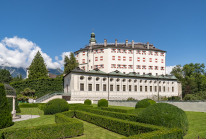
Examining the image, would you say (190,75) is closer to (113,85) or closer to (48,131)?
(113,85)

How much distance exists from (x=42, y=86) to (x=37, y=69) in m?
7.44

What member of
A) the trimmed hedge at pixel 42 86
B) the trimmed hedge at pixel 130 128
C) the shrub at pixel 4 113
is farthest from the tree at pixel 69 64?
the shrub at pixel 4 113

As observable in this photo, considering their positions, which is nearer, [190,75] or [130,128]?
[130,128]

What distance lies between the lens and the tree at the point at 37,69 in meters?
48.4

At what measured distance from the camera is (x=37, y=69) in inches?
1946

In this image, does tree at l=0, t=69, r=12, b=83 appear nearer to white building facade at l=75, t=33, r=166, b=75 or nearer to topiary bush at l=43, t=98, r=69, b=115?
white building facade at l=75, t=33, r=166, b=75

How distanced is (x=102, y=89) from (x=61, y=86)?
12727mm

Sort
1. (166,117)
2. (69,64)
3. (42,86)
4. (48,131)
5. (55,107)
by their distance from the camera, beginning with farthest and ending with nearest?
(69,64) < (42,86) < (55,107) < (48,131) < (166,117)

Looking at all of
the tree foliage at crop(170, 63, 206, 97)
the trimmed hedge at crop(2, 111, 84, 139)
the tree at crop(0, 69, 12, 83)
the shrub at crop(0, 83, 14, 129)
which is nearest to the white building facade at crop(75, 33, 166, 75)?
the tree foliage at crop(170, 63, 206, 97)

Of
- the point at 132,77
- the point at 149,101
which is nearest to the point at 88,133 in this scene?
the point at 149,101

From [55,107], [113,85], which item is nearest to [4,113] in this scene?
[55,107]

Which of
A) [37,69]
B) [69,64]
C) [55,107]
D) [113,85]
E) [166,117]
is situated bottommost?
[55,107]

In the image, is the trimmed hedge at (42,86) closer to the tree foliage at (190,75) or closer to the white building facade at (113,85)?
the white building facade at (113,85)

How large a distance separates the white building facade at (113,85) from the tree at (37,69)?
363 inches
